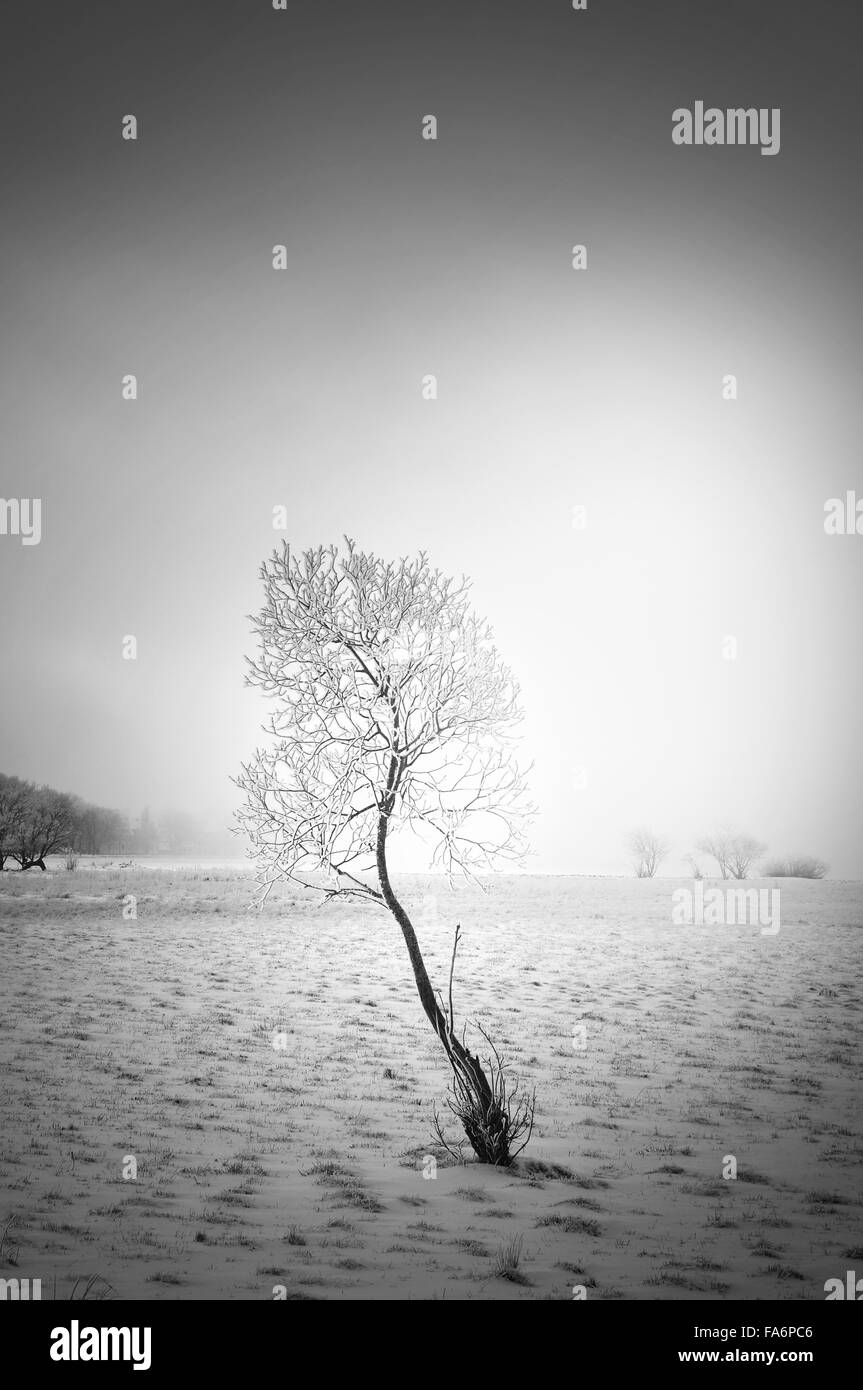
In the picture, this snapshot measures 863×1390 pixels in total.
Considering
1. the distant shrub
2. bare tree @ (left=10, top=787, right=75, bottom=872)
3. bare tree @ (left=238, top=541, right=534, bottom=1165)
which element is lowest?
the distant shrub

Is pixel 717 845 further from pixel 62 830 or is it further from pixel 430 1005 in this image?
pixel 430 1005

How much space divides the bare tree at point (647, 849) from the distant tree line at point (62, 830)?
198ft

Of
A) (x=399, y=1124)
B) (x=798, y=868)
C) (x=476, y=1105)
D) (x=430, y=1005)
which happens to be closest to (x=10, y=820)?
(x=399, y=1124)

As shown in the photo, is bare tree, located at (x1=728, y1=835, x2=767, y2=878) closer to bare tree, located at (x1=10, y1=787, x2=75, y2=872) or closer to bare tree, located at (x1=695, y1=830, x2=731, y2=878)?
bare tree, located at (x1=695, y1=830, x2=731, y2=878)

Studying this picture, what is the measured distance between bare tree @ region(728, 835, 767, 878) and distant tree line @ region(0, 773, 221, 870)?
7111cm

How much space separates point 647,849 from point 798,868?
621 inches

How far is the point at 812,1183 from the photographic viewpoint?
29.3 ft

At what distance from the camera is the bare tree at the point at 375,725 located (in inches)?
418

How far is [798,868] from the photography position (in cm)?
7675

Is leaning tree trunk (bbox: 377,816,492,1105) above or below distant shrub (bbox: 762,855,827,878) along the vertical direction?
above

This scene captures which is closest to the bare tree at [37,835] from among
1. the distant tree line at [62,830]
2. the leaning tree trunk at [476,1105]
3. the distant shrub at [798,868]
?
the distant tree line at [62,830]

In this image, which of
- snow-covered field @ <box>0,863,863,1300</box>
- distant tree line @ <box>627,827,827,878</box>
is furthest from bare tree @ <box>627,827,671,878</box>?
snow-covered field @ <box>0,863,863,1300</box>

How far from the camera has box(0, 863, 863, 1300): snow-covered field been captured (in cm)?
649
